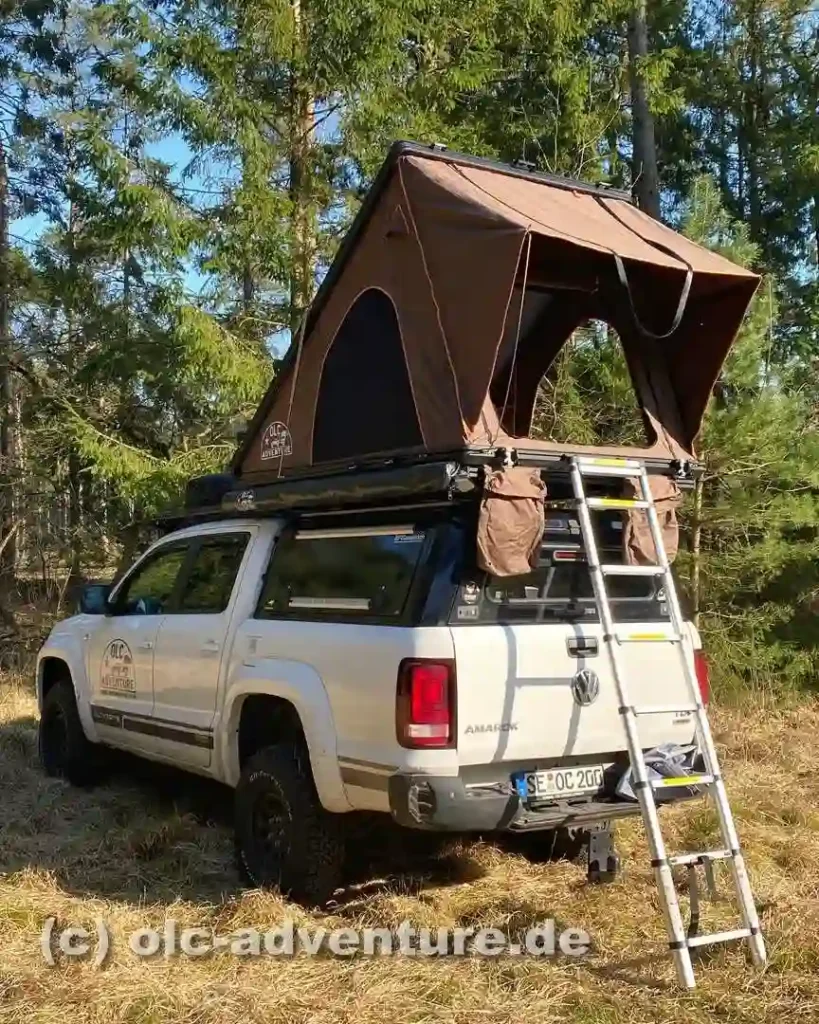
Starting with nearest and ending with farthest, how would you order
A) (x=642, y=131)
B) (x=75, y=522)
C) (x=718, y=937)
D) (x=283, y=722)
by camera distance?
(x=718, y=937) < (x=283, y=722) < (x=642, y=131) < (x=75, y=522)

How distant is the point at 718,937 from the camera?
4117 mm

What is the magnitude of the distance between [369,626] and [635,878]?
2.04m

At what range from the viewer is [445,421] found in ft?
16.1

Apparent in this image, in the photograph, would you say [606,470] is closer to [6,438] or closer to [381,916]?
[381,916]

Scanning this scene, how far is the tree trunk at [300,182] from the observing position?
11219 millimetres

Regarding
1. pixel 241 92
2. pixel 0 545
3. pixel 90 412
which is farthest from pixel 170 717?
pixel 0 545

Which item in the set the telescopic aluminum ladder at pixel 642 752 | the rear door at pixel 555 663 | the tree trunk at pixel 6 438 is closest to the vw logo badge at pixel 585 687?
the rear door at pixel 555 663

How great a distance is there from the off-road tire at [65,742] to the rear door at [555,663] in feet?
12.6

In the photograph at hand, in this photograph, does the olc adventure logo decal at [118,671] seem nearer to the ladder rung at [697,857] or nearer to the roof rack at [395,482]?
the roof rack at [395,482]

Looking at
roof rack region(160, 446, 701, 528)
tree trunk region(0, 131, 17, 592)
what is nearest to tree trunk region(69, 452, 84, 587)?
tree trunk region(0, 131, 17, 592)

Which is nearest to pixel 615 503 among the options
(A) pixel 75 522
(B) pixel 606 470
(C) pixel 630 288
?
(B) pixel 606 470

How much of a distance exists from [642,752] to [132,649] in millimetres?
3363

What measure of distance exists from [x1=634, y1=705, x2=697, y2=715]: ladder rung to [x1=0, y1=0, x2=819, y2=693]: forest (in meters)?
3.72

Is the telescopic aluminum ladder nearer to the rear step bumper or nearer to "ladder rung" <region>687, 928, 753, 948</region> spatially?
"ladder rung" <region>687, 928, 753, 948</region>
